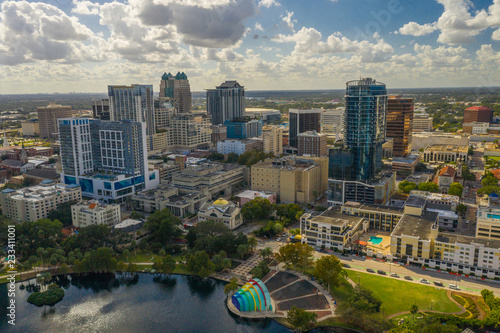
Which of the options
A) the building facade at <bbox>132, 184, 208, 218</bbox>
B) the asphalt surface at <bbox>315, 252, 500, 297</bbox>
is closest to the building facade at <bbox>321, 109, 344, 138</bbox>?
the building facade at <bbox>132, 184, 208, 218</bbox>

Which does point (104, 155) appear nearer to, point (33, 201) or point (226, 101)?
point (33, 201)

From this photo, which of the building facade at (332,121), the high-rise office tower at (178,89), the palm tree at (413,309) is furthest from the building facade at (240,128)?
the palm tree at (413,309)

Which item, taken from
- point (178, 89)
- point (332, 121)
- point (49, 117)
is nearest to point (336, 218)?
point (332, 121)

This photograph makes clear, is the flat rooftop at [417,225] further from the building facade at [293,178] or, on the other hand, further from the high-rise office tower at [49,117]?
the high-rise office tower at [49,117]

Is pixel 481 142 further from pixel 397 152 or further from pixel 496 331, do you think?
pixel 496 331

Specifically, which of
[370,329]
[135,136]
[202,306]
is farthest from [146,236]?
[370,329]
